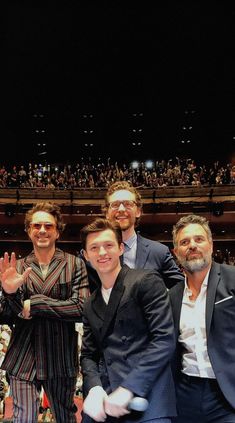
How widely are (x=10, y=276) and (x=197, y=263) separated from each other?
98cm

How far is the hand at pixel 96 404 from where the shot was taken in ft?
6.01

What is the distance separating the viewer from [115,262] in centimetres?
209

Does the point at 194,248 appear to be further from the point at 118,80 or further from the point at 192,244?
the point at 118,80

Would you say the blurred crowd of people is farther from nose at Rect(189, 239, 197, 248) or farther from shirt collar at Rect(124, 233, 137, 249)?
nose at Rect(189, 239, 197, 248)

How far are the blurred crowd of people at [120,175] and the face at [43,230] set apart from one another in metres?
11.7

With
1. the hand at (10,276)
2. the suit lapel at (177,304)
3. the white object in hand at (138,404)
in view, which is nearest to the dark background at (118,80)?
the hand at (10,276)

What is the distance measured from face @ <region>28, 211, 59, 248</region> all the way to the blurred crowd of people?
11.7 m

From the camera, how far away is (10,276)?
2.33m

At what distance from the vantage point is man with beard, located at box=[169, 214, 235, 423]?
2.03 meters

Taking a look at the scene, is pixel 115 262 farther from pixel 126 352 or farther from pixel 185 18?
pixel 185 18

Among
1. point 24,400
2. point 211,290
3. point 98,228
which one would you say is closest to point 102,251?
point 98,228

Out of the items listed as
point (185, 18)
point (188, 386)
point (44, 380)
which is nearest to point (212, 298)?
point (188, 386)

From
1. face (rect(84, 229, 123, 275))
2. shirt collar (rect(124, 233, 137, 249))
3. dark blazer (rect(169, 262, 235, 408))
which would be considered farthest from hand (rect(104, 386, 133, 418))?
shirt collar (rect(124, 233, 137, 249))

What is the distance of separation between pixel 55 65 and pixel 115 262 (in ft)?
51.4
